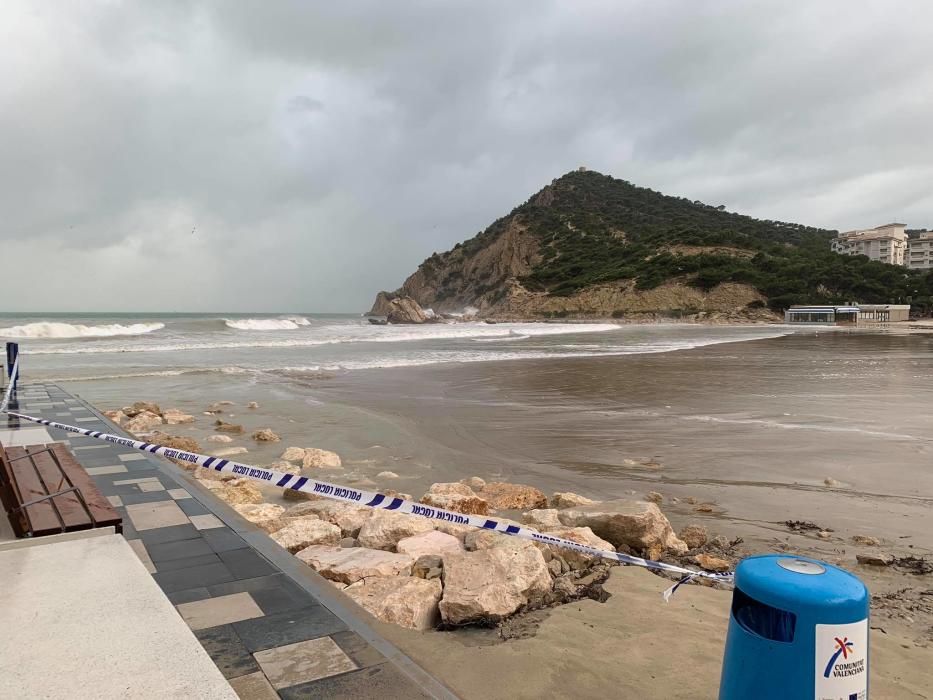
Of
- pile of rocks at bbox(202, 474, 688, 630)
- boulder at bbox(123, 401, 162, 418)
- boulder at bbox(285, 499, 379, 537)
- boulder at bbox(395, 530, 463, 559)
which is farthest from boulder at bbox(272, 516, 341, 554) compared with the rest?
boulder at bbox(123, 401, 162, 418)

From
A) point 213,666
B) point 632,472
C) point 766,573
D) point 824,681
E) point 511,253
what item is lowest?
point 632,472

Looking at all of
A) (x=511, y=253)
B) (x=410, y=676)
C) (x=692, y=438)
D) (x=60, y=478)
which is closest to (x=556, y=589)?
(x=410, y=676)

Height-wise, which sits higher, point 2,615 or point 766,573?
point 766,573

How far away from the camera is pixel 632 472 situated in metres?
6.88

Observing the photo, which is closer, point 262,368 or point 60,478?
point 60,478

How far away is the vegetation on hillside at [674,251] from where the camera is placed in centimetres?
7594

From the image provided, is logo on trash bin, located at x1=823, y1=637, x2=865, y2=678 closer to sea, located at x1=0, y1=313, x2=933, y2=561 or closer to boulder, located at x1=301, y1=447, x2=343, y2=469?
sea, located at x1=0, y1=313, x2=933, y2=561

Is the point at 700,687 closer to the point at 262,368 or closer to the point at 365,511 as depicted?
the point at 365,511

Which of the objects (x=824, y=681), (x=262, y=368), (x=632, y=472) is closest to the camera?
(x=824, y=681)

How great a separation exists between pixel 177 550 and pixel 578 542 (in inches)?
101

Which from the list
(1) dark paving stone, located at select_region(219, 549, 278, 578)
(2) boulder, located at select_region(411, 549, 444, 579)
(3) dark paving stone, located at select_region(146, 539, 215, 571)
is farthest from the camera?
(2) boulder, located at select_region(411, 549, 444, 579)

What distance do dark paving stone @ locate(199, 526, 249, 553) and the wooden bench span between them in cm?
52

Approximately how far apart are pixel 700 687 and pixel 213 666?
203 cm

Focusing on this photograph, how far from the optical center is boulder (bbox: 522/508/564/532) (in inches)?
180
